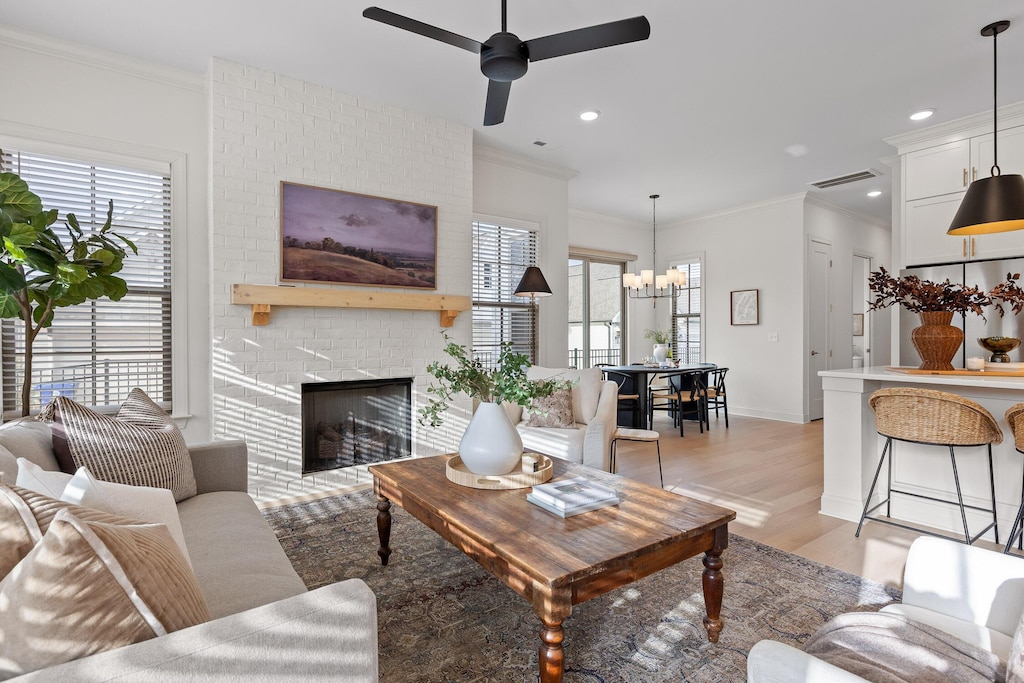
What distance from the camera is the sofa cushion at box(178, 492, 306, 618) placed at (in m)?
1.38

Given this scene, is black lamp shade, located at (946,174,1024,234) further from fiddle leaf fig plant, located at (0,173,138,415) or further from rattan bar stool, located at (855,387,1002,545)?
fiddle leaf fig plant, located at (0,173,138,415)

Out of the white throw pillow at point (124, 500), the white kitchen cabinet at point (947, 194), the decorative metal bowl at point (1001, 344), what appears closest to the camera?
the white throw pillow at point (124, 500)

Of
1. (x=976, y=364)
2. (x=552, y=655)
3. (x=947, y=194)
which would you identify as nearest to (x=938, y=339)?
(x=976, y=364)

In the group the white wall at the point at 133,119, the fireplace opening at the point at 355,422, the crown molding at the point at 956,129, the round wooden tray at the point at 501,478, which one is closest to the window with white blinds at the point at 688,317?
the crown molding at the point at 956,129

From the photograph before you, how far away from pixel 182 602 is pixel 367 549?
5.95 feet

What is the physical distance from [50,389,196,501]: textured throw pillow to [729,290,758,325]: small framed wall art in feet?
21.9

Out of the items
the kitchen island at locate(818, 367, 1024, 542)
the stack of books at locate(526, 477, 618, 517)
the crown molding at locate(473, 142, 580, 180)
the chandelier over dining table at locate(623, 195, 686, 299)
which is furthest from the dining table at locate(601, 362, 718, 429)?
the stack of books at locate(526, 477, 618, 517)

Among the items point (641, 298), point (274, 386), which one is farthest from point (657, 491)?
point (641, 298)

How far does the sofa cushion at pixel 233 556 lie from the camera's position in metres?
1.38

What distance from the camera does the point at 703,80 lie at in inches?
142

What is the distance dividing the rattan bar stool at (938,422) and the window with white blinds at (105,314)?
14.1ft

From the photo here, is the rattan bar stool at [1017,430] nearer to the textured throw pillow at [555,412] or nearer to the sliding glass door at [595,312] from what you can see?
the textured throw pillow at [555,412]

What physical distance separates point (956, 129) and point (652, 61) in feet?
9.21

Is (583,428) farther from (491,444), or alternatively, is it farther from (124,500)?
(124,500)
